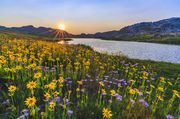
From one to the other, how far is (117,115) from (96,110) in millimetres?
476

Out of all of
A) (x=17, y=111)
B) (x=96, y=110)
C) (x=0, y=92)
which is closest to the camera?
(x=17, y=111)


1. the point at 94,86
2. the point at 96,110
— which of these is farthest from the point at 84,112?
the point at 94,86

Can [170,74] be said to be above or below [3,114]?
below

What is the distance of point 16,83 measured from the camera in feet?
24.4

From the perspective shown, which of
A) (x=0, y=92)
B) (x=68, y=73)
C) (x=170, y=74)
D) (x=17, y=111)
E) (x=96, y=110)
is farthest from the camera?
(x=170, y=74)

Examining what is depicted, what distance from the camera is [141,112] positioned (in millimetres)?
5383

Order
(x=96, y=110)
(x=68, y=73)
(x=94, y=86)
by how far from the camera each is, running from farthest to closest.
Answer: (x=68, y=73)
(x=94, y=86)
(x=96, y=110)

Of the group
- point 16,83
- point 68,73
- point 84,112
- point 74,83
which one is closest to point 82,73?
point 68,73

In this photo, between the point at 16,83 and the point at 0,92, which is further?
the point at 16,83

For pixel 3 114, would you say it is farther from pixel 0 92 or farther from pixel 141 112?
pixel 141 112

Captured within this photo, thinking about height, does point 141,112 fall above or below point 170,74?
above

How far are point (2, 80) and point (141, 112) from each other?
447 cm

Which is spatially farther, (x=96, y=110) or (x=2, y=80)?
(x=2, y=80)

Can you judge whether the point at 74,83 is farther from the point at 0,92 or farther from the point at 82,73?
the point at 0,92
